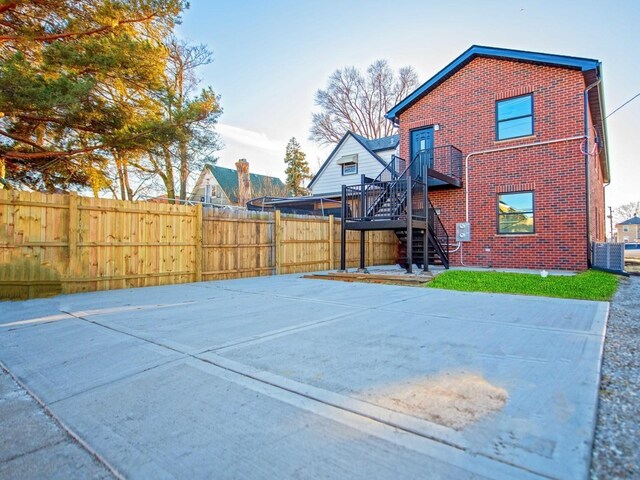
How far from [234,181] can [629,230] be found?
64966 mm

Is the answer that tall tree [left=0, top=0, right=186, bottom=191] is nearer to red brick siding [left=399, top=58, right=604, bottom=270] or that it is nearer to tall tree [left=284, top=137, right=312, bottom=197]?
red brick siding [left=399, top=58, right=604, bottom=270]

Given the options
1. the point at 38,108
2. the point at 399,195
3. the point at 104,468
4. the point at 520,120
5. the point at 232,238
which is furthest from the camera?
the point at 520,120

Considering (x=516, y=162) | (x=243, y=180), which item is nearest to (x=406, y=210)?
(x=516, y=162)

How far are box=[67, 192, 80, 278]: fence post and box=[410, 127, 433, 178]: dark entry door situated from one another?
32.2 feet

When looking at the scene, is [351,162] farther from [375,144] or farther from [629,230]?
[629,230]

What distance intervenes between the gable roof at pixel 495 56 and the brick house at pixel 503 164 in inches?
1.2

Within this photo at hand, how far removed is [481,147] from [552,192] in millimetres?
2573

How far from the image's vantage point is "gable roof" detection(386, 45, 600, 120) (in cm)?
970

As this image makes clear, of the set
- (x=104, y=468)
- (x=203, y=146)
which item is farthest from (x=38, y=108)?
(x=104, y=468)

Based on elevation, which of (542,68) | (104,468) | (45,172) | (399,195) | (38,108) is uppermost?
(542,68)

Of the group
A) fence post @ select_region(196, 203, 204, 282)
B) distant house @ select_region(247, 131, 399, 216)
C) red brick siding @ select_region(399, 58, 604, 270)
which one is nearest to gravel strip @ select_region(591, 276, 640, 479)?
red brick siding @ select_region(399, 58, 604, 270)

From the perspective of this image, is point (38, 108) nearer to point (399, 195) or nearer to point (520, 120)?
point (399, 195)

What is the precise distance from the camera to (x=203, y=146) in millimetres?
12234

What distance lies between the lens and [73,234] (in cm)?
682
